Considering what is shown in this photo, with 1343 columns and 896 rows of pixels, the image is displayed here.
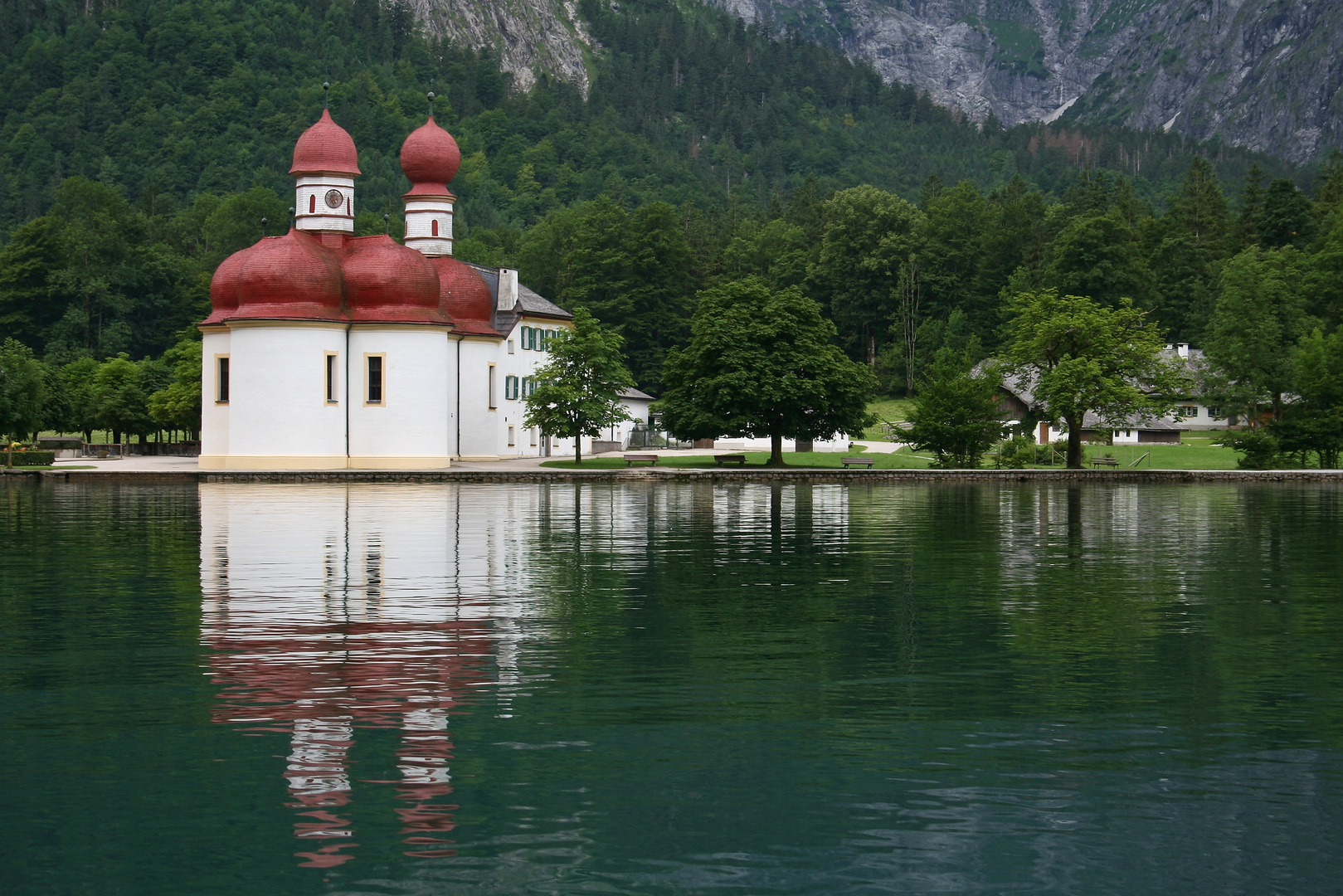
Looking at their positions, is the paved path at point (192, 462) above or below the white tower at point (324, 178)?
below

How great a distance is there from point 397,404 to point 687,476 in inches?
596

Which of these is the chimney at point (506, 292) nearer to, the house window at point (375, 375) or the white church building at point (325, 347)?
the white church building at point (325, 347)

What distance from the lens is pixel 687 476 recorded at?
6912 cm

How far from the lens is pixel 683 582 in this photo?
25.5 metres

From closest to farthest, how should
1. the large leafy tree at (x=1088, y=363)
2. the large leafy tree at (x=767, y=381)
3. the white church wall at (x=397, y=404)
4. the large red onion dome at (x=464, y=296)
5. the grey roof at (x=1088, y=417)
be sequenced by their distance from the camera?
the large leafy tree at (x=1088, y=363) < the white church wall at (x=397, y=404) < the large leafy tree at (x=767, y=381) < the grey roof at (x=1088, y=417) < the large red onion dome at (x=464, y=296)

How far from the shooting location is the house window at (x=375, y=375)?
73.6 meters

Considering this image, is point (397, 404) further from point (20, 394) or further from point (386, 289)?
point (20, 394)

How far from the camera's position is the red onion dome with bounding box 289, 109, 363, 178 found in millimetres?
76188

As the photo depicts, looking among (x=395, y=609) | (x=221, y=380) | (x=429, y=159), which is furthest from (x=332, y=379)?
(x=395, y=609)

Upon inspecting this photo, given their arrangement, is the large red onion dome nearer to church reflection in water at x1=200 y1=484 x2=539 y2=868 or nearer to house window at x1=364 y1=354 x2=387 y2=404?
house window at x1=364 y1=354 x2=387 y2=404

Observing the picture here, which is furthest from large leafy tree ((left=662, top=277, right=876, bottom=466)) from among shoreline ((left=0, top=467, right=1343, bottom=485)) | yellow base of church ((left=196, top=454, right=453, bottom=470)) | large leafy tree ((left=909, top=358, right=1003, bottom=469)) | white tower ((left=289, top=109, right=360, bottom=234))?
white tower ((left=289, top=109, right=360, bottom=234))

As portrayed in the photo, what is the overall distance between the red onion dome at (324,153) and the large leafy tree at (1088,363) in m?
35.5

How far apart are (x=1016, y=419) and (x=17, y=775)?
92.5 meters

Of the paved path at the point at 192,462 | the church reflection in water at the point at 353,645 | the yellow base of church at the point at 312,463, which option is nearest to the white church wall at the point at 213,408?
the yellow base of church at the point at 312,463
